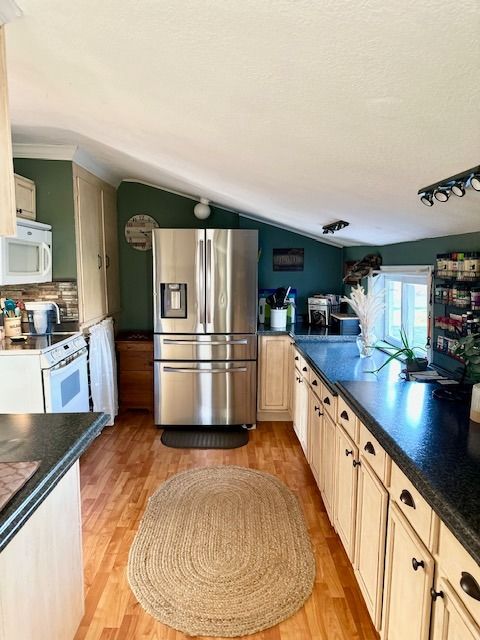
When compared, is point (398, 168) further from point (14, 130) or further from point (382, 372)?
point (14, 130)

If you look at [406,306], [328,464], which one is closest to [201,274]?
[406,306]

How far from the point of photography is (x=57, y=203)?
3.35m

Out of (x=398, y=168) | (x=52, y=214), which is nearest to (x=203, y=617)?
(x=398, y=168)

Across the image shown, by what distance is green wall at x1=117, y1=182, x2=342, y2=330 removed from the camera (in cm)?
449

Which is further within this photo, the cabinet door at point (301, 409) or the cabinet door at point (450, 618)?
the cabinet door at point (301, 409)

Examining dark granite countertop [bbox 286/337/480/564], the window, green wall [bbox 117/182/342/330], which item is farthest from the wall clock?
dark granite countertop [bbox 286/337/480/564]

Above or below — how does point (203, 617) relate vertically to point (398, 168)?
below

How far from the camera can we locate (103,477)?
3047mm

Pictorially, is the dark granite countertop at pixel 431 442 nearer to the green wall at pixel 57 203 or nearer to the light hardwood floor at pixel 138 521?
the light hardwood floor at pixel 138 521

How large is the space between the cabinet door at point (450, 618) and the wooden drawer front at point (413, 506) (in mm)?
113

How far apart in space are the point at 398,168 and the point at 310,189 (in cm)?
79

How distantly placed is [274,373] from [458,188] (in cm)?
265

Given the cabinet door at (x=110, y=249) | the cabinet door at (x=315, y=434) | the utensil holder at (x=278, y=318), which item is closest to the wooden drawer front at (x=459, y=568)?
the cabinet door at (x=315, y=434)

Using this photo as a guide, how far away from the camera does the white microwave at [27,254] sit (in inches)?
109
